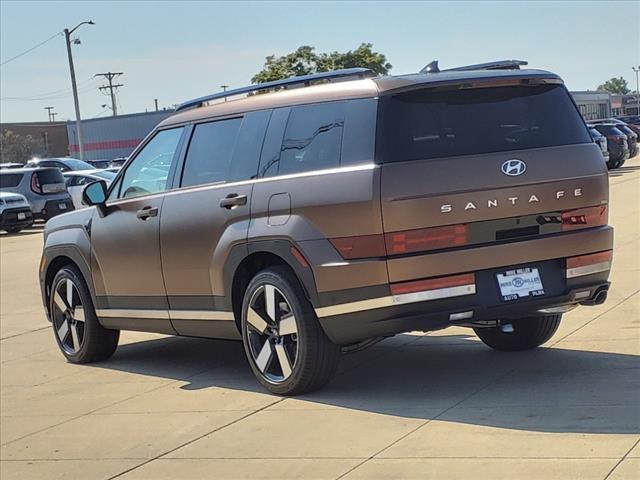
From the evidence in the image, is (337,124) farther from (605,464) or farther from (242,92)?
(605,464)

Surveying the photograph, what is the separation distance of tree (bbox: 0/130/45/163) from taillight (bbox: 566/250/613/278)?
101067 millimetres

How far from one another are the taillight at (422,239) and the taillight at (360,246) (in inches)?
2.1

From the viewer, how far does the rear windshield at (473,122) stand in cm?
600

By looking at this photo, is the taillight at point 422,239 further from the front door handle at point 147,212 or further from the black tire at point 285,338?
the front door handle at point 147,212

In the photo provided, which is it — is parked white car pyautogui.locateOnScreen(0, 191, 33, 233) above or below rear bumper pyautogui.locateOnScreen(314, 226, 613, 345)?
below

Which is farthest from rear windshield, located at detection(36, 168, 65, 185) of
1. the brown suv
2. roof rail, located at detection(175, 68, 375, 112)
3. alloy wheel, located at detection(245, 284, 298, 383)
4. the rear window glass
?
alloy wheel, located at detection(245, 284, 298, 383)

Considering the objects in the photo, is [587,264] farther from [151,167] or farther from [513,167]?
[151,167]

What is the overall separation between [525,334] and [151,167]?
3159 millimetres

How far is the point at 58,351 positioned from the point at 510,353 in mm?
4428

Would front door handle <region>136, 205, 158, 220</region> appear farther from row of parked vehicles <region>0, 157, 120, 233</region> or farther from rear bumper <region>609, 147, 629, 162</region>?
rear bumper <region>609, 147, 629, 162</region>

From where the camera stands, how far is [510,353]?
24.0 ft

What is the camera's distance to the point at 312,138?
21.1 ft

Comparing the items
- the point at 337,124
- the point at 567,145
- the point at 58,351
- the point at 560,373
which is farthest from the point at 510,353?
the point at 58,351

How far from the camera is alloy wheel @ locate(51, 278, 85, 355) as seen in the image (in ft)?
28.2
